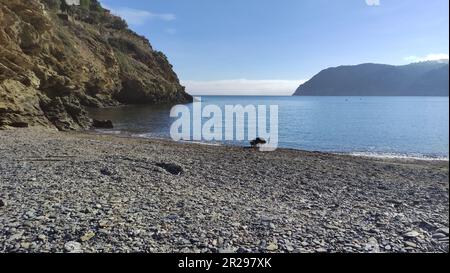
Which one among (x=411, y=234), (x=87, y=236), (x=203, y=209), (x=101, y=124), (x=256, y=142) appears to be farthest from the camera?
(x=101, y=124)

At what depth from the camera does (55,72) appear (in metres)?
39.7

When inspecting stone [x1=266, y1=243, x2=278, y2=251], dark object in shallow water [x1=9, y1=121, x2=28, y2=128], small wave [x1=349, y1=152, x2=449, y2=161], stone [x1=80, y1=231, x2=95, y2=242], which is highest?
dark object in shallow water [x1=9, y1=121, x2=28, y2=128]

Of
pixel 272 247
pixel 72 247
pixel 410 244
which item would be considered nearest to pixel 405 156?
pixel 410 244

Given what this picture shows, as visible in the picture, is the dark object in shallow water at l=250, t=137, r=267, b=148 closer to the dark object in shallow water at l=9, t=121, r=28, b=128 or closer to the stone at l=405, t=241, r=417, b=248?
the dark object in shallow water at l=9, t=121, r=28, b=128

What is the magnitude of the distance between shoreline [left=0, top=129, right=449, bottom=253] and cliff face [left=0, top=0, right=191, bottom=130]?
1705cm

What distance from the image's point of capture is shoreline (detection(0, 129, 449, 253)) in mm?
7422

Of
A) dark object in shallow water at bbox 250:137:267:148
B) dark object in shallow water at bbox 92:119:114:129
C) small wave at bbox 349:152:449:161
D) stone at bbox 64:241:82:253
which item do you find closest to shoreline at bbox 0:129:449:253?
stone at bbox 64:241:82:253

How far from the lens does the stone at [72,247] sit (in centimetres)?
674

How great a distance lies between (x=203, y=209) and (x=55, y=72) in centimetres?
3559

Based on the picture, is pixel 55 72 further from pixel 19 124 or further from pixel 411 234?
pixel 411 234

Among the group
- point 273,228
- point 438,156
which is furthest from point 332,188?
point 438,156

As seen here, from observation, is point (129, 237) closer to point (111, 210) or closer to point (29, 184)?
point (111, 210)
